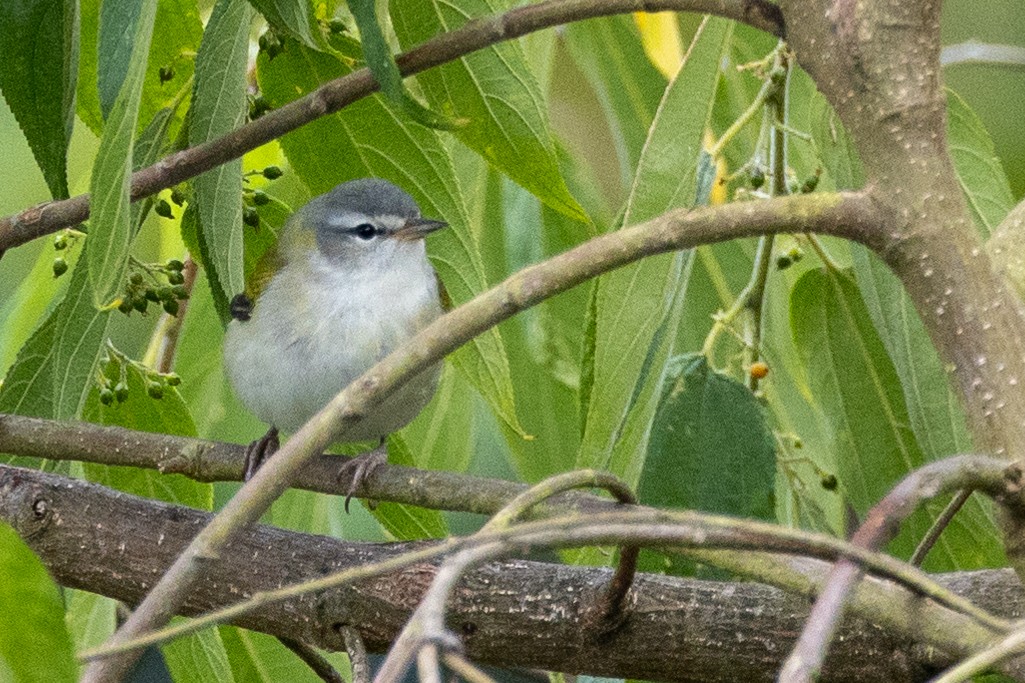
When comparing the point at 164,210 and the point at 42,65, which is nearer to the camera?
the point at 42,65

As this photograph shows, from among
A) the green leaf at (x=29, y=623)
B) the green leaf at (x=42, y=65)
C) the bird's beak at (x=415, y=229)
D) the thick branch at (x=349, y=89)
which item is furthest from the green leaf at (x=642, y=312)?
the green leaf at (x=29, y=623)

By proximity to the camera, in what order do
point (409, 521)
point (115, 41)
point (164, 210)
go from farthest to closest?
point (409, 521) → point (164, 210) → point (115, 41)

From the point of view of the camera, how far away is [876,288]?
5.86ft

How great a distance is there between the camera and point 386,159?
1.96 metres

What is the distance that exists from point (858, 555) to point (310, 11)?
108 cm

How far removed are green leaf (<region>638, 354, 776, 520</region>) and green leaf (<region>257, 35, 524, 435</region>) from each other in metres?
0.20

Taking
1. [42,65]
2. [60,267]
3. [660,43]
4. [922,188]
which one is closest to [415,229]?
[660,43]

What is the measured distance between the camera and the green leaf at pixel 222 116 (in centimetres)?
157

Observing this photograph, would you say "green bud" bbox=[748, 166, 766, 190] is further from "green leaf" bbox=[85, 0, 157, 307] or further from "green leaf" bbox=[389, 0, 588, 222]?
"green leaf" bbox=[85, 0, 157, 307]

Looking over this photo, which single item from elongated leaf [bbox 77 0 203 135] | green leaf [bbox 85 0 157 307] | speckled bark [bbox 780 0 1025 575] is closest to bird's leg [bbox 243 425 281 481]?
elongated leaf [bbox 77 0 203 135]

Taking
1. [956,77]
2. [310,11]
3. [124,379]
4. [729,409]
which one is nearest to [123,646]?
[310,11]

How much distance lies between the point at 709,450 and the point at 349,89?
2.25 feet

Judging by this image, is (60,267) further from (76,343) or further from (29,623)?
(29,623)

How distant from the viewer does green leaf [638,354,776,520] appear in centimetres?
189
